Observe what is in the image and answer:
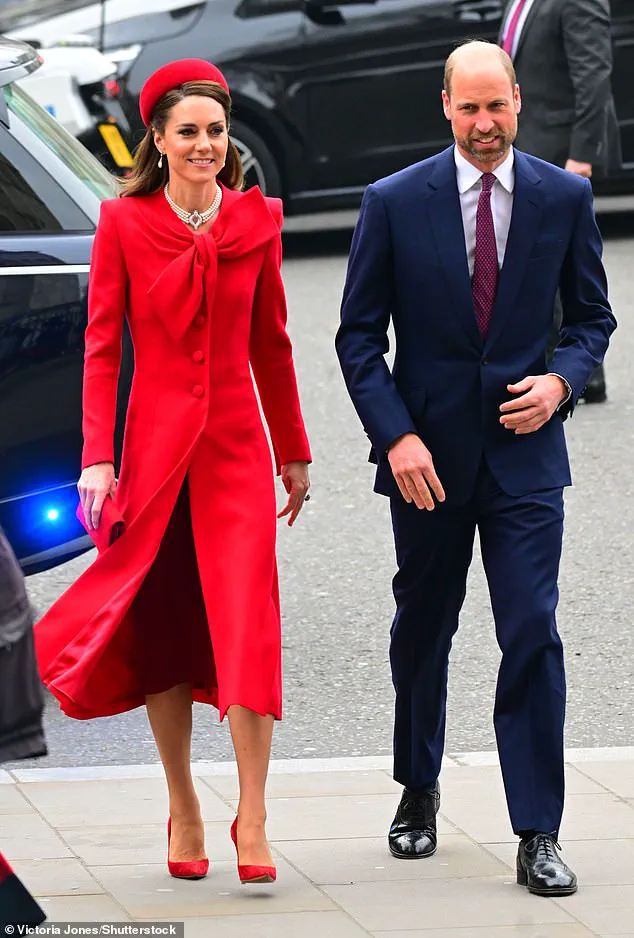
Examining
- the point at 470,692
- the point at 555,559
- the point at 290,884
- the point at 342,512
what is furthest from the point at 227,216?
the point at 342,512

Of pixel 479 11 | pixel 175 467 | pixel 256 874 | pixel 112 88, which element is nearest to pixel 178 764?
pixel 256 874

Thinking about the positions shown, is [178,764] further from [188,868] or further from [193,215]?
[193,215]

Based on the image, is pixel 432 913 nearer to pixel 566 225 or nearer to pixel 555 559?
pixel 555 559

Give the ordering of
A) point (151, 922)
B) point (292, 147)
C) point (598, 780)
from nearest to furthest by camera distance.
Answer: point (151, 922), point (598, 780), point (292, 147)

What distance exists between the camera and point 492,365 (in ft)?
15.0

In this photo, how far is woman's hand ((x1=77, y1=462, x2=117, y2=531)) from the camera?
4539 mm

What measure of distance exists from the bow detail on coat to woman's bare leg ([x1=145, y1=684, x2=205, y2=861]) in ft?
2.67

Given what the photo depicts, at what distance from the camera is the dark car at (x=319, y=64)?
12.6m

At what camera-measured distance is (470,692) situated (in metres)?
6.21

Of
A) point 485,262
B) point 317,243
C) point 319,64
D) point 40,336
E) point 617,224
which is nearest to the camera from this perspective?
point 485,262

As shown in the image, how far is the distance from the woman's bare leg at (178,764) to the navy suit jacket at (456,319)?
27.0 inches

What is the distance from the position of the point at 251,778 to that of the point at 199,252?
115 cm

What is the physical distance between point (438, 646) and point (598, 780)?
0.75m

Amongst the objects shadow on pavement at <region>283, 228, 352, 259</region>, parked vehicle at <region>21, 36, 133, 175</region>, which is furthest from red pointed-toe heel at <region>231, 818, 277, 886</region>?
shadow on pavement at <region>283, 228, 352, 259</region>
